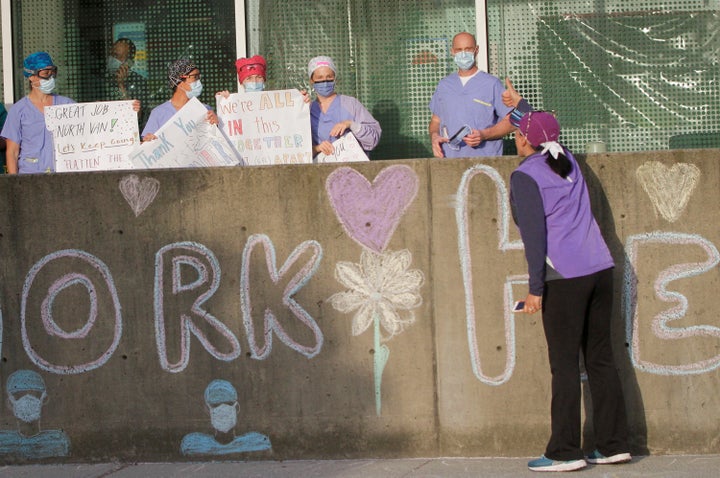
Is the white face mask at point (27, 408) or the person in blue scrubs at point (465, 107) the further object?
the person in blue scrubs at point (465, 107)

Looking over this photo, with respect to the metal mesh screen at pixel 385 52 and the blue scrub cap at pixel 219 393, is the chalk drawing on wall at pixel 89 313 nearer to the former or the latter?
the blue scrub cap at pixel 219 393

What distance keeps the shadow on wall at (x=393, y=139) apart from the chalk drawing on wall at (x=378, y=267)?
275 cm

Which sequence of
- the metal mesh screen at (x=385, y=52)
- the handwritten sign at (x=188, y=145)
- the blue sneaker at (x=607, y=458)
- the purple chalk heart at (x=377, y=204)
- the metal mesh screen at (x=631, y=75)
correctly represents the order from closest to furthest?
the blue sneaker at (x=607, y=458)
the purple chalk heart at (x=377, y=204)
the handwritten sign at (x=188, y=145)
the metal mesh screen at (x=631, y=75)
the metal mesh screen at (x=385, y=52)

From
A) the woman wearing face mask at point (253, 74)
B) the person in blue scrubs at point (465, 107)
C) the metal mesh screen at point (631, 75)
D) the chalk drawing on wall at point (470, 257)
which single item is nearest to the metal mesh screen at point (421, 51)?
the metal mesh screen at point (631, 75)

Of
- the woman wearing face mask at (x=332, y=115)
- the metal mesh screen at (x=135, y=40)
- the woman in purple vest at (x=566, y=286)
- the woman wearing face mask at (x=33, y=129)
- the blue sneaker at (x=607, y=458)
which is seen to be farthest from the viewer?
the metal mesh screen at (x=135, y=40)

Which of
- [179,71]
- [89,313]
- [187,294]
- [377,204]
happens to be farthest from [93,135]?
[377,204]

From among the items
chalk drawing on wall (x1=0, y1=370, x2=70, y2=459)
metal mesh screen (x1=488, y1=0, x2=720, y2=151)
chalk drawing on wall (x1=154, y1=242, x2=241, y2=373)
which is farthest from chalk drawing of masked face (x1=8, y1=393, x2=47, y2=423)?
metal mesh screen (x1=488, y1=0, x2=720, y2=151)

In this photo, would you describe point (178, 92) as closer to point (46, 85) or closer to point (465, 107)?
point (46, 85)

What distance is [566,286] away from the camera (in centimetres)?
614

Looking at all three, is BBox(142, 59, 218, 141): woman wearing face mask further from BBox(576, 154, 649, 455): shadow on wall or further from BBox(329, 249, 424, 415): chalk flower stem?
BBox(576, 154, 649, 455): shadow on wall

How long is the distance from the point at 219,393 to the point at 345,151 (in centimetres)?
176

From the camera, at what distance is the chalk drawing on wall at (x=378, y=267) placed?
6.66 meters

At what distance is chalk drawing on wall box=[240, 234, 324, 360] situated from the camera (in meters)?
6.70

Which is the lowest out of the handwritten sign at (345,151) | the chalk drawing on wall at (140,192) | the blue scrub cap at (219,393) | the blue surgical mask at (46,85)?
the blue scrub cap at (219,393)
